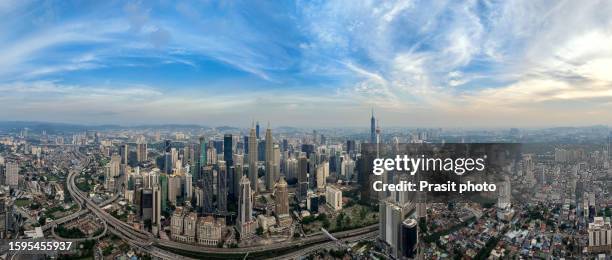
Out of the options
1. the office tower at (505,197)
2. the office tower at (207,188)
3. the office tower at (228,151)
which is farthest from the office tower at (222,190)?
the office tower at (505,197)

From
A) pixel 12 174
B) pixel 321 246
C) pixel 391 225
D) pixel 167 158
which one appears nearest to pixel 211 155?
pixel 167 158

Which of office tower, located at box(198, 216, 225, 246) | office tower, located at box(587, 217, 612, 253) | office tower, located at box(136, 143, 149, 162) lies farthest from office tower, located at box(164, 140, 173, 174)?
office tower, located at box(587, 217, 612, 253)

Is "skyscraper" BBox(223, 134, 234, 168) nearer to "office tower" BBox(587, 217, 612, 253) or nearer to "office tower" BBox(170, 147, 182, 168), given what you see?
"office tower" BBox(170, 147, 182, 168)

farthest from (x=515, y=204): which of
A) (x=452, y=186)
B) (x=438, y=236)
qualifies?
(x=452, y=186)

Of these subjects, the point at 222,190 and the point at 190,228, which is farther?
the point at 222,190

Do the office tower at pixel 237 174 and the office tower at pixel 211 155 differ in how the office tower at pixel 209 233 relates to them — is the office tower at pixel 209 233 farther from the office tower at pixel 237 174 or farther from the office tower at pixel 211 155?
the office tower at pixel 211 155

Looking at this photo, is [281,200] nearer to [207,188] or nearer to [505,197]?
[207,188]

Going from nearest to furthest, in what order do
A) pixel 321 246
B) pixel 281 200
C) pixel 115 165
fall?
pixel 321 246 → pixel 281 200 → pixel 115 165
